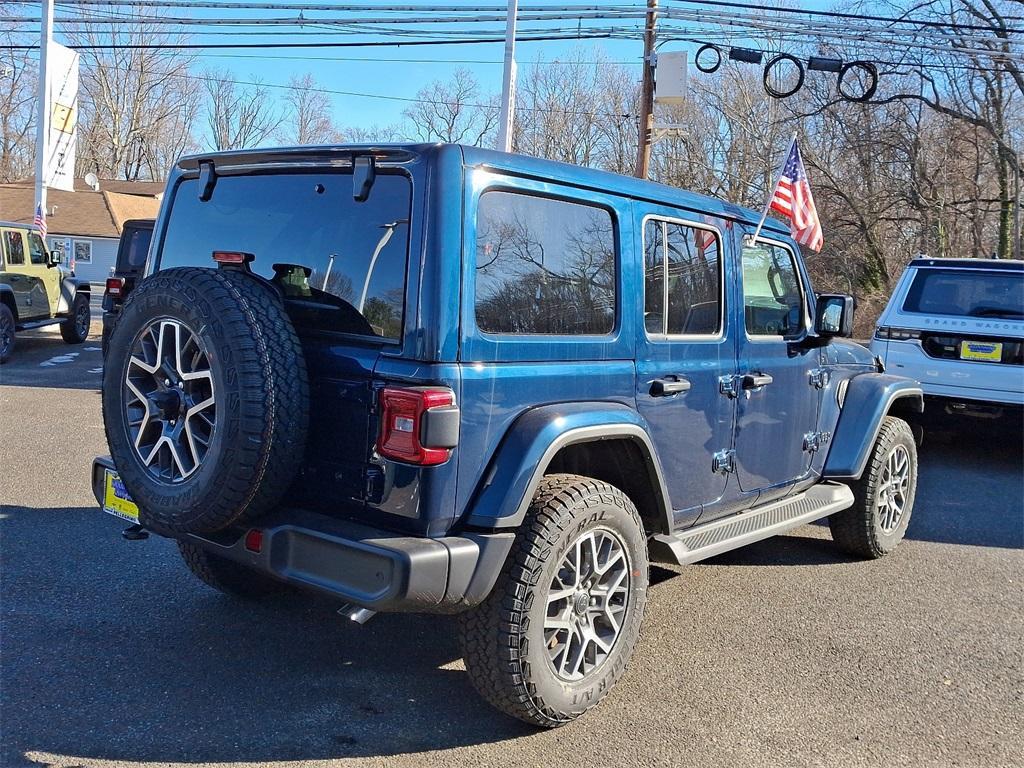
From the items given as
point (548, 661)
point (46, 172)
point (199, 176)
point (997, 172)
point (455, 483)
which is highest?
point (997, 172)

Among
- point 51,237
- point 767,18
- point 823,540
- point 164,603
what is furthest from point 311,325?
point 51,237

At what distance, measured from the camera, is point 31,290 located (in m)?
13.1

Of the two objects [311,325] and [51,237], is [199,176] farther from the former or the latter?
[51,237]

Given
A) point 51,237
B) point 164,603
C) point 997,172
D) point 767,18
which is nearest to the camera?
point 164,603

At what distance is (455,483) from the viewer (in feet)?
9.29

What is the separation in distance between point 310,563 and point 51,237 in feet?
149

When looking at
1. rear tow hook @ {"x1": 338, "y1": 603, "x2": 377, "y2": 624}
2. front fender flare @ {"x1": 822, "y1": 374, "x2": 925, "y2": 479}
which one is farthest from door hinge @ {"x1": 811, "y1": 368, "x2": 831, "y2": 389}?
rear tow hook @ {"x1": 338, "y1": 603, "x2": 377, "y2": 624}

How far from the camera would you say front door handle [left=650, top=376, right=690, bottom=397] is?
3.55 meters

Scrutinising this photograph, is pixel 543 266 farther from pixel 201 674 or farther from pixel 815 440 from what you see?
pixel 815 440

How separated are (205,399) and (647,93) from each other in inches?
570

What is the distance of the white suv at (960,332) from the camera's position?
7496 mm

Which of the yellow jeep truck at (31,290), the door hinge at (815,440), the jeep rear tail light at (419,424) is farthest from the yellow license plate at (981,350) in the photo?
the yellow jeep truck at (31,290)

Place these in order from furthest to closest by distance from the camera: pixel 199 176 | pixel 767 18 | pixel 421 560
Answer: pixel 767 18 < pixel 199 176 < pixel 421 560

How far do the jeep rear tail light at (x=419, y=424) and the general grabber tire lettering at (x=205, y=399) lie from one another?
1.00 ft
